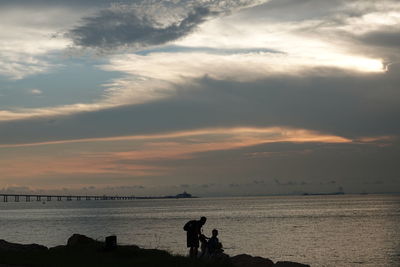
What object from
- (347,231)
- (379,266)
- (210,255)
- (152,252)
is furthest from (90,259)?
(347,231)

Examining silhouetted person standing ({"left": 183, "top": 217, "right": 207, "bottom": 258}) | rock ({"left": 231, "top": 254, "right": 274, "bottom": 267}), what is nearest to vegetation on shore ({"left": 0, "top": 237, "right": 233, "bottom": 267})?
silhouetted person standing ({"left": 183, "top": 217, "right": 207, "bottom": 258})

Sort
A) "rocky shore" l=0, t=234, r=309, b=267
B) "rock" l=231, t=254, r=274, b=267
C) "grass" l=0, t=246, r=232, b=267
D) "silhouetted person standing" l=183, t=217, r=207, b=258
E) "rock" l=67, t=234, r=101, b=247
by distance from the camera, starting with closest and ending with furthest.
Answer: "grass" l=0, t=246, r=232, b=267 < "rocky shore" l=0, t=234, r=309, b=267 < "silhouetted person standing" l=183, t=217, r=207, b=258 < "rock" l=231, t=254, r=274, b=267 < "rock" l=67, t=234, r=101, b=247

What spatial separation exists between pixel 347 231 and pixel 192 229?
67.0 m

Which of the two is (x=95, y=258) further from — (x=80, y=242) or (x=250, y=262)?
(x=250, y=262)

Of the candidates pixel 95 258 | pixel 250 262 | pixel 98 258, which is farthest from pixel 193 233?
pixel 95 258

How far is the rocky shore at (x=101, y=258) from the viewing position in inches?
1006

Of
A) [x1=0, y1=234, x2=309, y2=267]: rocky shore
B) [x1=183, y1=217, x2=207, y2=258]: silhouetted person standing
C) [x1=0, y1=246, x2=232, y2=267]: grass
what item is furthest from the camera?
[x1=183, y1=217, x2=207, y2=258]: silhouetted person standing

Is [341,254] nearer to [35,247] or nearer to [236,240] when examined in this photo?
[236,240]

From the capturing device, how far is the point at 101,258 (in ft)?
89.2

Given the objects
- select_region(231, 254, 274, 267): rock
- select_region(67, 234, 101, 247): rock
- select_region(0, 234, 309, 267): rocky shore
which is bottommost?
select_region(231, 254, 274, 267): rock

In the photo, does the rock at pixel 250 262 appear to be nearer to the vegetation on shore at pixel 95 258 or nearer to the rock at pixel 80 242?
the vegetation on shore at pixel 95 258

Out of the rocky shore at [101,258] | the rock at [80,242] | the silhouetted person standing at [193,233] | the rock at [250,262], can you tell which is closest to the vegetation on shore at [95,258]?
the rocky shore at [101,258]

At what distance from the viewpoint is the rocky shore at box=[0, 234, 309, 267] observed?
2556 centimetres

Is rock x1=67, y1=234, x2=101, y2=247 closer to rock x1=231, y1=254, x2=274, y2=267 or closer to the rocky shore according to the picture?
the rocky shore
